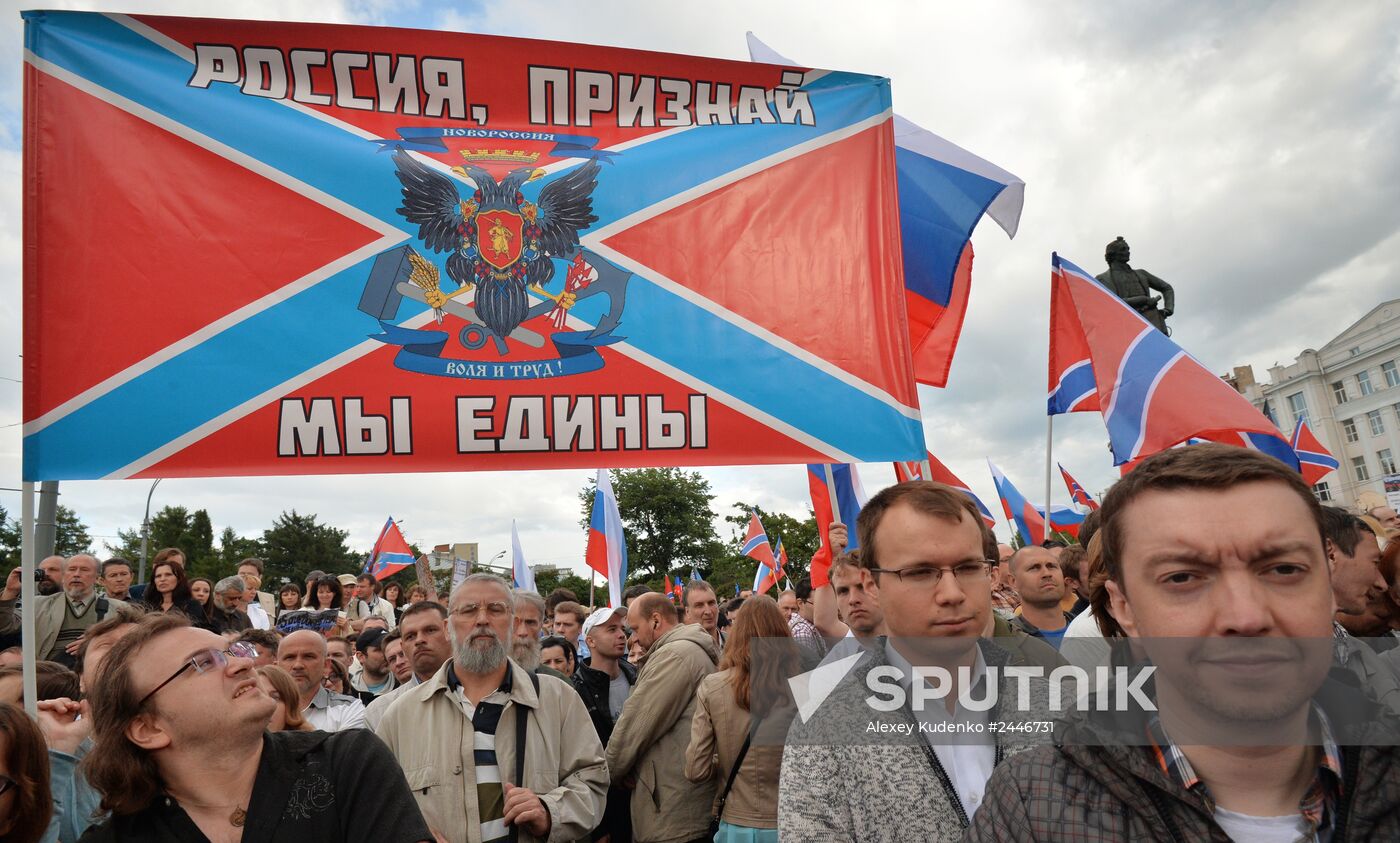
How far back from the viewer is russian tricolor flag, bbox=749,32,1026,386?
5039 mm

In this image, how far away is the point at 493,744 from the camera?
375 cm

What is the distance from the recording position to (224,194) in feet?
11.8

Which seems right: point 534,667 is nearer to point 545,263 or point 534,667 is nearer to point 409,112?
point 545,263

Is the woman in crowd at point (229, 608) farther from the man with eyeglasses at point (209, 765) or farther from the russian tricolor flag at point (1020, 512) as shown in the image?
the russian tricolor flag at point (1020, 512)

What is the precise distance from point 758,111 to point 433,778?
343 cm

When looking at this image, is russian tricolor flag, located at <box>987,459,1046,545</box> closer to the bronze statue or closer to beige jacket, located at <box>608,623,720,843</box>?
the bronze statue

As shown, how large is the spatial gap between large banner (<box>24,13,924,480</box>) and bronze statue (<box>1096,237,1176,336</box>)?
22.6ft

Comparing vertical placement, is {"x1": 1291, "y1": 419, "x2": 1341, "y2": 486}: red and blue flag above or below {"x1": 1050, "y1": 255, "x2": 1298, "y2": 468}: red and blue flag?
below

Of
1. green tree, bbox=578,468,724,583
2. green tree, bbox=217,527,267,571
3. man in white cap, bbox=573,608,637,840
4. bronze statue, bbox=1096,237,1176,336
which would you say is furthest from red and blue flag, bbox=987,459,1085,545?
green tree, bbox=217,527,267,571

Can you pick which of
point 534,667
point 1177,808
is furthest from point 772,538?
point 1177,808

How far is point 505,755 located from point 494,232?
2349 mm

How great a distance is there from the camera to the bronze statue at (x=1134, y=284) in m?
9.80

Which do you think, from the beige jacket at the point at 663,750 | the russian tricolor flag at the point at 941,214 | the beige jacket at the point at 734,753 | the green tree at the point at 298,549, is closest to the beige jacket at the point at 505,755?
the beige jacket at the point at 734,753

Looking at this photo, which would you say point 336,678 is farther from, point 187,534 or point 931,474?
point 187,534
